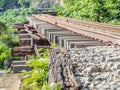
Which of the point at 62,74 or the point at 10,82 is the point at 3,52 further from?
the point at 62,74

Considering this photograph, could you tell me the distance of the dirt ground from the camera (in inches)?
161

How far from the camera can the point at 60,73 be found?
3.48m

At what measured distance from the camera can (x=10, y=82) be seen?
433 cm

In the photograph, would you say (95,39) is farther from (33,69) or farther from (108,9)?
(108,9)

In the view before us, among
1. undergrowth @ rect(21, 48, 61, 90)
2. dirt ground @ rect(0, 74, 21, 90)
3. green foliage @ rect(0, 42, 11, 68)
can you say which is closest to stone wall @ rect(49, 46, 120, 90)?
undergrowth @ rect(21, 48, 61, 90)

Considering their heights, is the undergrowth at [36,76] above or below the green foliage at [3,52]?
above

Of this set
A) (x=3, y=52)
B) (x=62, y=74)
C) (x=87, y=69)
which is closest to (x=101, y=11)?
(x=3, y=52)

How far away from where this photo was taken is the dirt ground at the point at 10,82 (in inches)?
161

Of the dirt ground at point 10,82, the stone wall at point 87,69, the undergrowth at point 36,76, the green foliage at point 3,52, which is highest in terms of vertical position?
the stone wall at point 87,69

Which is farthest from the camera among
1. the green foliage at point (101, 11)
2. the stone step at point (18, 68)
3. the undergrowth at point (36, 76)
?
the green foliage at point (101, 11)

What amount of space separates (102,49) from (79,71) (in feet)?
4.14

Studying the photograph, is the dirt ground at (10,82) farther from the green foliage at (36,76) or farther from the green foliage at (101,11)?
the green foliage at (101,11)

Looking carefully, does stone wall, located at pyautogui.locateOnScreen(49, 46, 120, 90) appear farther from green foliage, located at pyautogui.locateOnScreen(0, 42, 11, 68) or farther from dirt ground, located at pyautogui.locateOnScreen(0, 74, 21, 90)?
green foliage, located at pyautogui.locateOnScreen(0, 42, 11, 68)

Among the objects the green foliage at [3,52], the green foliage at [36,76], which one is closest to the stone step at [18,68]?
the green foliage at [36,76]
